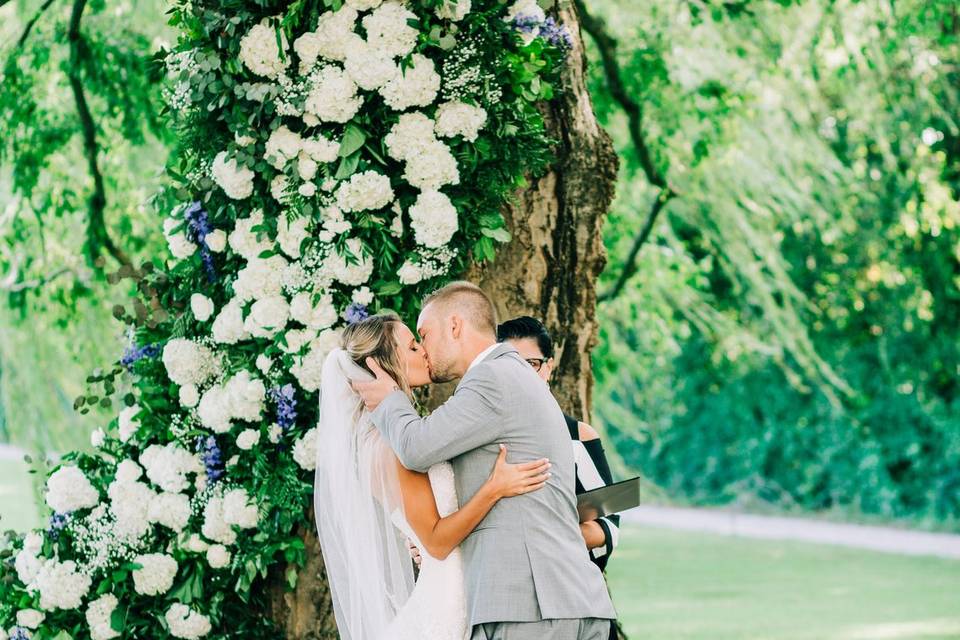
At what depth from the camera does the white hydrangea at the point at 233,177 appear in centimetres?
451

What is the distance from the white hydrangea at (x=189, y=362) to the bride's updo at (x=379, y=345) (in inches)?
42.2

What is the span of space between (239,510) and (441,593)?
128cm

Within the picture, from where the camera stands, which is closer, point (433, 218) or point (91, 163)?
point (433, 218)

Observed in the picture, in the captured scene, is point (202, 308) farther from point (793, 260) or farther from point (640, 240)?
point (793, 260)

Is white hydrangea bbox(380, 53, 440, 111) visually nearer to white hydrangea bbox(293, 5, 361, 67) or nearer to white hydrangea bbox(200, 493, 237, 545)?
white hydrangea bbox(293, 5, 361, 67)

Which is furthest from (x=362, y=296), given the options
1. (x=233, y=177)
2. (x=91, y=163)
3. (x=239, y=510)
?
(x=91, y=163)

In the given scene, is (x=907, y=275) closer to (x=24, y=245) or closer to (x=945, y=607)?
(x=945, y=607)

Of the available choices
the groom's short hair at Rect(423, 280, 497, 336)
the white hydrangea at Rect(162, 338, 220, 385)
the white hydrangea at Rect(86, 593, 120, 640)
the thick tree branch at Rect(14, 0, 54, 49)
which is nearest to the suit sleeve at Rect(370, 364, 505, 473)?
the groom's short hair at Rect(423, 280, 497, 336)

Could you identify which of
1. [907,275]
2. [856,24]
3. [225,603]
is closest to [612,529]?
[225,603]

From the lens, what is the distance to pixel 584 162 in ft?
16.5

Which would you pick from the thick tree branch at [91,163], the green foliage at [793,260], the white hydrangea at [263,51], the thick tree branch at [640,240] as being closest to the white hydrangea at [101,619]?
the white hydrangea at [263,51]

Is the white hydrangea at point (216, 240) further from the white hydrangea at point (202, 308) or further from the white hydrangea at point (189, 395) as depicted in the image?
the white hydrangea at point (189, 395)

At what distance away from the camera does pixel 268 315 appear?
14.6 ft

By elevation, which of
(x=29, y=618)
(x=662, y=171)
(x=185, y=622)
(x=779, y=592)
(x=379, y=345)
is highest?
(x=662, y=171)
